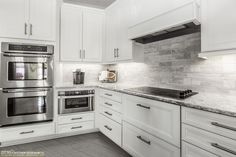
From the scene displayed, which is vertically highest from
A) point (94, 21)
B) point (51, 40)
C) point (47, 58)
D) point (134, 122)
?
point (94, 21)

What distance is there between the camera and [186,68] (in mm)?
2068

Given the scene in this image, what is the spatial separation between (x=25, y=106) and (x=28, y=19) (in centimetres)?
145

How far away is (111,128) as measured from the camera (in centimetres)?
253

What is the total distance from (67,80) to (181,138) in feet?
8.88

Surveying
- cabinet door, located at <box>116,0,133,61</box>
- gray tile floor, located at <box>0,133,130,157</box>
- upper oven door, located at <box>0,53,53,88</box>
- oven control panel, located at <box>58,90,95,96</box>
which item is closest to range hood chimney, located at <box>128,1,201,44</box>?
cabinet door, located at <box>116,0,133,61</box>

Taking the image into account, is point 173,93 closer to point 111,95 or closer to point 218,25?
point 218,25

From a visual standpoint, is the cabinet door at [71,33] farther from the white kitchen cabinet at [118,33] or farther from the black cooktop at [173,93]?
the black cooktop at [173,93]

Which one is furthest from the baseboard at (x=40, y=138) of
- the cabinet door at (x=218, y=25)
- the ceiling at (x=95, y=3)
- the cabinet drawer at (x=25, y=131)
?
the ceiling at (x=95, y=3)

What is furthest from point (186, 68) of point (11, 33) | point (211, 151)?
point (11, 33)

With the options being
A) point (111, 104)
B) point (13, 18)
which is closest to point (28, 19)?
point (13, 18)

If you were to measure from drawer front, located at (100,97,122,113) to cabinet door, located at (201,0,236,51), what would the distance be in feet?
4.40

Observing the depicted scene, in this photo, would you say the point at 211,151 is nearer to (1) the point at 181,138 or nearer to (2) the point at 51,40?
(1) the point at 181,138

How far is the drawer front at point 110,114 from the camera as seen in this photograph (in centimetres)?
235

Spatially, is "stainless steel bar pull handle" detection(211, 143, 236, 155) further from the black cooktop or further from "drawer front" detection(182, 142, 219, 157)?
the black cooktop
